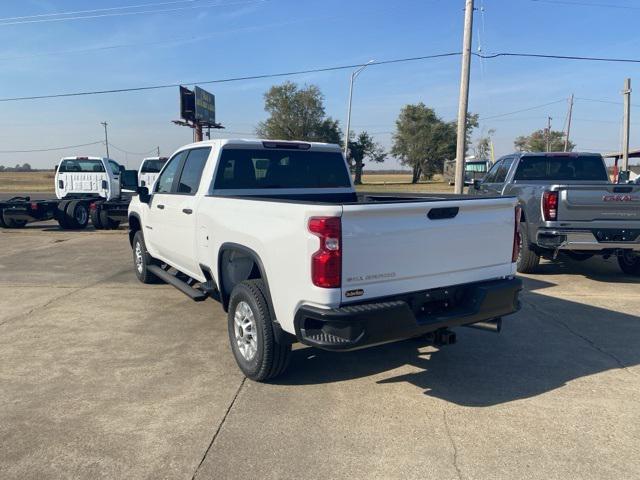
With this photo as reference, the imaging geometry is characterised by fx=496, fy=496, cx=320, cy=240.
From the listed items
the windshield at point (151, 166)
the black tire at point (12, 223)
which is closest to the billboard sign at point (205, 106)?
the windshield at point (151, 166)

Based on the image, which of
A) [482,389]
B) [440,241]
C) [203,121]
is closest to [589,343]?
[482,389]

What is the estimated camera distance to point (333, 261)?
3.14 metres

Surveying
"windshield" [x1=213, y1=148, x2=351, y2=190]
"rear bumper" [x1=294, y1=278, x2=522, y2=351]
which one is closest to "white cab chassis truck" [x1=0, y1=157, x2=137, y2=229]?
"windshield" [x1=213, y1=148, x2=351, y2=190]

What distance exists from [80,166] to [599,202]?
15148 millimetres

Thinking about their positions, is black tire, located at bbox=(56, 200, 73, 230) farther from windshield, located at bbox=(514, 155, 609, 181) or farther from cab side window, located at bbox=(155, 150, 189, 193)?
windshield, located at bbox=(514, 155, 609, 181)

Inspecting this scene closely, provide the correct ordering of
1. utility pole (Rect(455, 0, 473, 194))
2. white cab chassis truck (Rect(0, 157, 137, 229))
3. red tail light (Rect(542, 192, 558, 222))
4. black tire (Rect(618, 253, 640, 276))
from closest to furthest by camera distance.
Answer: red tail light (Rect(542, 192, 558, 222)) < black tire (Rect(618, 253, 640, 276)) < white cab chassis truck (Rect(0, 157, 137, 229)) < utility pole (Rect(455, 0, 473, 194))

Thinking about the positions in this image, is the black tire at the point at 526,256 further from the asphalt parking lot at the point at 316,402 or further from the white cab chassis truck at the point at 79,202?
the white cab chassis truck at the point at 79,202

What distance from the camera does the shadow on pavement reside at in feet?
13.1

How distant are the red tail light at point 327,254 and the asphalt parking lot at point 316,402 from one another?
1036 mm

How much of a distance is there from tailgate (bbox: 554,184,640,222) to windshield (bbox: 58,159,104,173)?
13992 mm

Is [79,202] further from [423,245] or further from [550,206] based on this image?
[423,245]

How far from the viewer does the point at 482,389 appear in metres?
3.93

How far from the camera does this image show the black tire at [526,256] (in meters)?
7.77

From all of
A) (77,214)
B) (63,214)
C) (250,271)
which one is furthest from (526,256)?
(63,214)
